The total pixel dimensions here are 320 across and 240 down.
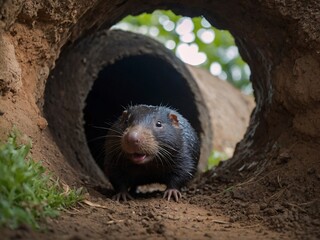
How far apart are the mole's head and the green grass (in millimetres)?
1287

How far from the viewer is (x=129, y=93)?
911 cm

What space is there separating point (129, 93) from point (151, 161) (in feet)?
12.2

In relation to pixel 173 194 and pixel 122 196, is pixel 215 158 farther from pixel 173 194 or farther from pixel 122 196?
pixel 122 196

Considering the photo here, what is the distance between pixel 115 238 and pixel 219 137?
765 cm

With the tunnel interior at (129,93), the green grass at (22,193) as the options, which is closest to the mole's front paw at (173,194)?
the green grass at (22,193)

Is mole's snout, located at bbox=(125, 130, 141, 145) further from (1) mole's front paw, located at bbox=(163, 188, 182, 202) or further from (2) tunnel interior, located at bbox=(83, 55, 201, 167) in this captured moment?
(2) tunnel interior, located at bbox=(83, 55, 201, 167)

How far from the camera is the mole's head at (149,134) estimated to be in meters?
5.07

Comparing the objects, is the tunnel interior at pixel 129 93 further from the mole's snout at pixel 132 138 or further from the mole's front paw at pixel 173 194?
the mole's snout at pixel 132 138

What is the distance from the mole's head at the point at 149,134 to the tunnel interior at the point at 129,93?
2486mm

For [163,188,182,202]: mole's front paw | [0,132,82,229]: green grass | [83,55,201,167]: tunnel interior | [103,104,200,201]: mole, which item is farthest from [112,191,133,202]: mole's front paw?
[83,55,201,167]: tunnel interior

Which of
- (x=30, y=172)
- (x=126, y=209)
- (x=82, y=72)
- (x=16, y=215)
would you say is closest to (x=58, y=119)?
(x=82, y=72)

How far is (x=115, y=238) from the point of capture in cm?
332

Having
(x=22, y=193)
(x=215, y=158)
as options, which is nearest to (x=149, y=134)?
(x=22, y=193)

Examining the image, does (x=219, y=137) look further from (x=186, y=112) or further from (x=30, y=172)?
(x=30, y=172)
